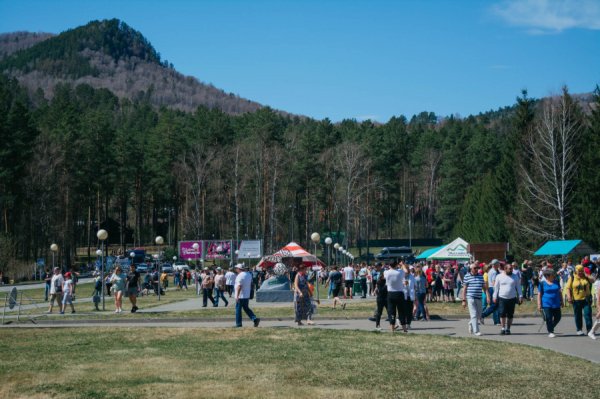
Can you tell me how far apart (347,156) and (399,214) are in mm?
36200

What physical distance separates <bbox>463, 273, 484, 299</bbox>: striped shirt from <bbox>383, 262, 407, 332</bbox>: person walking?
66.7 inches

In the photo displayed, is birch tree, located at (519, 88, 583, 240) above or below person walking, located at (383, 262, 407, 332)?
above

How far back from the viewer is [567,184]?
46.2m

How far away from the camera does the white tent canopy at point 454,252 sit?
40.6 metres

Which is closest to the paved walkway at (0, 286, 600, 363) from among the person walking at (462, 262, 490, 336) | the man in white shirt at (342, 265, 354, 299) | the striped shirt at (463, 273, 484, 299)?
the person walking at (462, 262, 490, 336)

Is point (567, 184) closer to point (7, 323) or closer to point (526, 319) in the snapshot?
point (526, 319)

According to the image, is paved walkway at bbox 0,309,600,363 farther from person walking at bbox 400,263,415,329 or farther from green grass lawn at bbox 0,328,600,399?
green grass lawn at bbox 0,328,600,399

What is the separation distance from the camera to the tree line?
54.3 m

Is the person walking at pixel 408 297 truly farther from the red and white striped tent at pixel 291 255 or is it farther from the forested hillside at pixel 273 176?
the forested hillside at pixel 273 176

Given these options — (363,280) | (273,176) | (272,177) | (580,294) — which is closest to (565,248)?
(363,280)

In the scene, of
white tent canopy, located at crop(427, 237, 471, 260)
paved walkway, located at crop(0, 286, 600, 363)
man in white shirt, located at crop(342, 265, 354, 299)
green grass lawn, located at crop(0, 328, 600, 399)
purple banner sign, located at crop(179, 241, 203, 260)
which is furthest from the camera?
purple banner sign, located at crop(179, 241, 203, 260)

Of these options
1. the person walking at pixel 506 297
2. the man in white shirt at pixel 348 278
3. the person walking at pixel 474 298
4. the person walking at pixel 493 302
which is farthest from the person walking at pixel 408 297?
the man in white shirt at pixel 348 278

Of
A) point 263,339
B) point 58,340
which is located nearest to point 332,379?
point 263,339

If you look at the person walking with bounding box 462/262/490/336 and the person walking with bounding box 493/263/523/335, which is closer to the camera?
the person walking with bounding box 493/263/523/335
